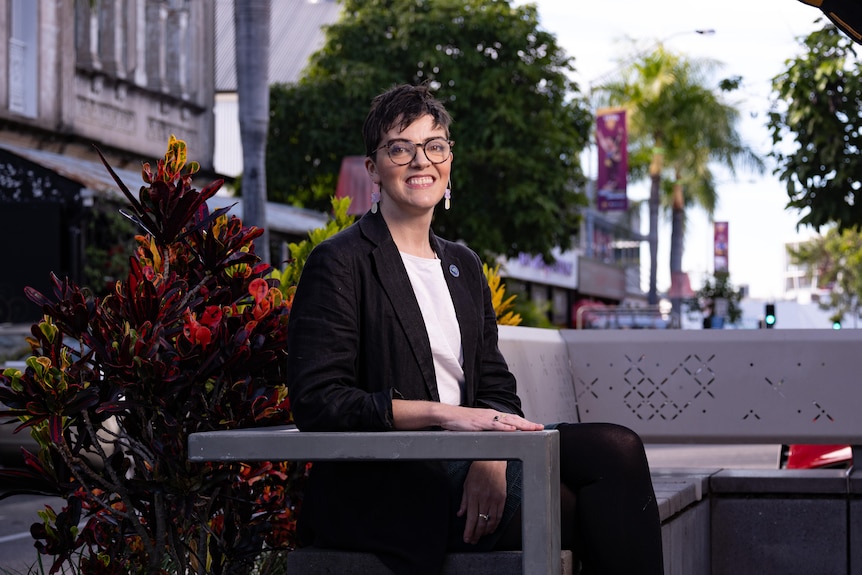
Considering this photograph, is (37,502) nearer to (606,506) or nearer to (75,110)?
(606,506)

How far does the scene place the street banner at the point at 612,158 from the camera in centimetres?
4281

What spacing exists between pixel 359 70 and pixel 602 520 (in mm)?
30090

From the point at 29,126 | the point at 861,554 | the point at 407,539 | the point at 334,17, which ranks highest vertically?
the point at 334,17

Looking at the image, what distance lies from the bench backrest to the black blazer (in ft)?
8.11

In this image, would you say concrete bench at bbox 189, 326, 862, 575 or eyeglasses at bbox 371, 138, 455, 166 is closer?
eyeglasses at bbox 371, 138, 455, 166

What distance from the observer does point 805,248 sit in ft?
346

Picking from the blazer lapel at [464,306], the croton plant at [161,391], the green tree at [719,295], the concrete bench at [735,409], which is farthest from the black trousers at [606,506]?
the green tree at [719,295]

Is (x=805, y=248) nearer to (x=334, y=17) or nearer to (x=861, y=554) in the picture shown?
(x=334, y=17)

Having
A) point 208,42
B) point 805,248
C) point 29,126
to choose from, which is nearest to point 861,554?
point 29,126

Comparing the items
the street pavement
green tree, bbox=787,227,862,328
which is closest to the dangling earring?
the street pavement

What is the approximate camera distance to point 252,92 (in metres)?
18.4

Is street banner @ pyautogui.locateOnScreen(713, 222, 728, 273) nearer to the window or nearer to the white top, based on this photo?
the window

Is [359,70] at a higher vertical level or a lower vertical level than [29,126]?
higher

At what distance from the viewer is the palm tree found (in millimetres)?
51406
